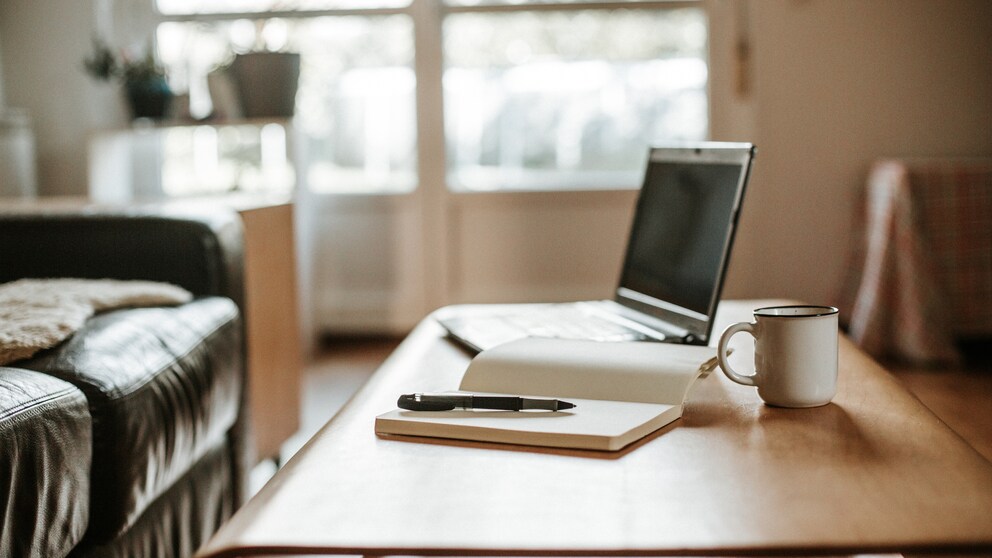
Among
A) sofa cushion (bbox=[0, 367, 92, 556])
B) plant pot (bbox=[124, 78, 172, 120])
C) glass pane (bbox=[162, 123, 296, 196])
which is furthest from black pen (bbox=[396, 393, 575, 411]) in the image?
glass pane (bbox=[162, 123, 296, 196])

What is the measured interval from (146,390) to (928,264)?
2351mm

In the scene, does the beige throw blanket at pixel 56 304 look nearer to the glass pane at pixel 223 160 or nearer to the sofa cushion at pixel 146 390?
the sofa cushion at pixel 146 390

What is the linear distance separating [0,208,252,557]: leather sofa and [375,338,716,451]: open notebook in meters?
0.41

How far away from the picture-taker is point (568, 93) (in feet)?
11.6

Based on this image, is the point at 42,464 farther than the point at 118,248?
No

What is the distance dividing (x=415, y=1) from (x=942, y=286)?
1.96 meters

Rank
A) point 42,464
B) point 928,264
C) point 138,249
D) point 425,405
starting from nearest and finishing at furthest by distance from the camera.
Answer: point 425,405 → point 42,464 → point 138,249 → point 928,264

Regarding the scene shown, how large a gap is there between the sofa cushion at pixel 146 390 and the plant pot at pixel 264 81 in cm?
173

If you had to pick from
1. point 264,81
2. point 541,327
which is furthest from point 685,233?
point 264,81

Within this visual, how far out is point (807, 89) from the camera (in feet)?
11.0

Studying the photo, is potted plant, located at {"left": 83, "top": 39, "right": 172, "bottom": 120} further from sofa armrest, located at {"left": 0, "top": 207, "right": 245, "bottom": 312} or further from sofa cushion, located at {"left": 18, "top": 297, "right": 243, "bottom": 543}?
sofa cushion, located at {"left": 18, "top": 297, "right": 243, "bottom": 543}

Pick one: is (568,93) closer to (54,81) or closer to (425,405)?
(54,81)

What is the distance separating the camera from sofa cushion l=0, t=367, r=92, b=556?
936 mm

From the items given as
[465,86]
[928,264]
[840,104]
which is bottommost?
[928,264]
